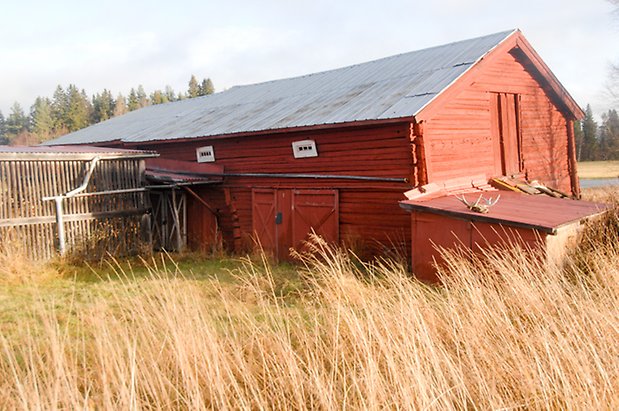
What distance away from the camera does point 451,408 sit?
10.2 feet

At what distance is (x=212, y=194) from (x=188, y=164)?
1314 millimetres

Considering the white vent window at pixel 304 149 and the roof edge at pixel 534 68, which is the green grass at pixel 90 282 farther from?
the roof edge at pixel 534 68

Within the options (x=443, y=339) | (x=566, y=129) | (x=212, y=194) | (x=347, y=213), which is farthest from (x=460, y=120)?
(x=443, y=339)

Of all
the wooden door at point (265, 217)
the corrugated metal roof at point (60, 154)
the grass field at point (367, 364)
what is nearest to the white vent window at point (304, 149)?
the wooden door at point (265, 217)

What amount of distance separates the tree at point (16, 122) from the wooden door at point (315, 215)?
321ft

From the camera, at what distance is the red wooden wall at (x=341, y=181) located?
465 inches

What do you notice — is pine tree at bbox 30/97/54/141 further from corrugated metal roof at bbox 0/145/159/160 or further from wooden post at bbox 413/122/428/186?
wooden post at bbox 413/122/428/186

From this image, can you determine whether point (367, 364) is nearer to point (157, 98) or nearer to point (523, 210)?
point (523, 210)

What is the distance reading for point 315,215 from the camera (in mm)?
13430

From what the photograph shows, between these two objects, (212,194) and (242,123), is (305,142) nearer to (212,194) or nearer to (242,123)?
(242,123)

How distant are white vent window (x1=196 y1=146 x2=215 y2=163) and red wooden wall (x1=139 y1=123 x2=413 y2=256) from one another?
0.18 meters

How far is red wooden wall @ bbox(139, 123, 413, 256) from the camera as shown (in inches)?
465

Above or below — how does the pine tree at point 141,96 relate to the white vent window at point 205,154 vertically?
above

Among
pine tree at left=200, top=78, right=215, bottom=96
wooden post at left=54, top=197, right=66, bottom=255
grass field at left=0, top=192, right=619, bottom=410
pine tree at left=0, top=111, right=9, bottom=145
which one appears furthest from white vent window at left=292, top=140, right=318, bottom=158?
pine tree at left=0, top=111, right=9, bottom=145
